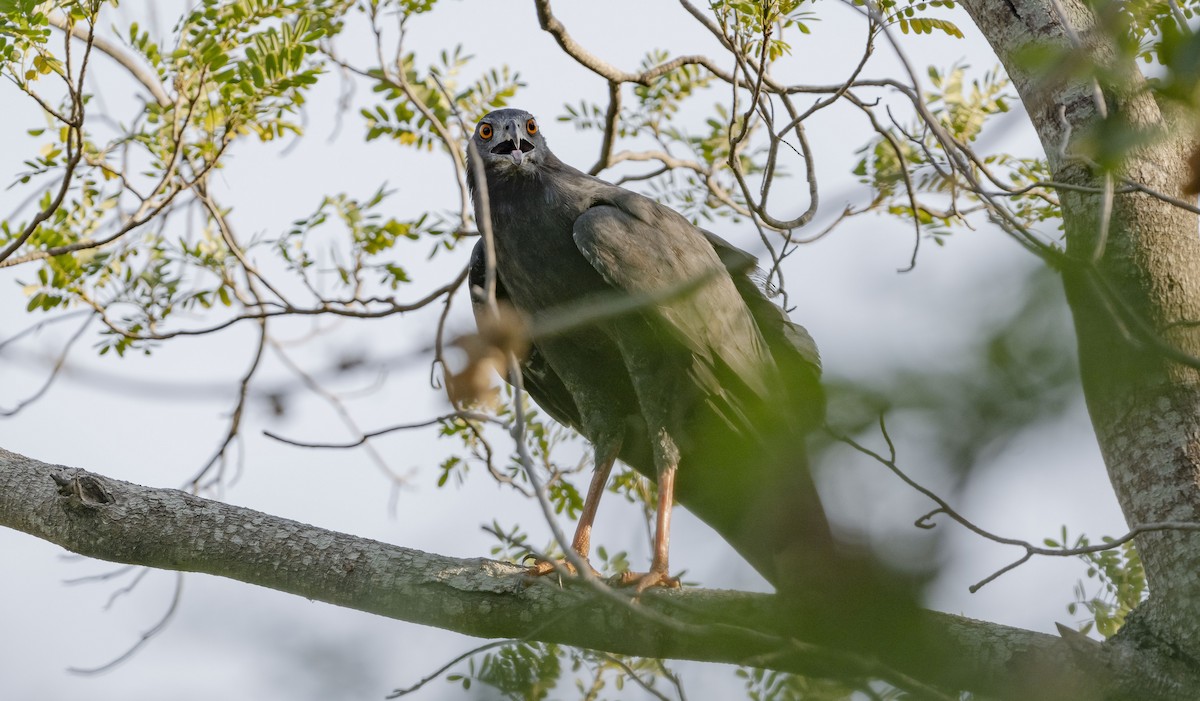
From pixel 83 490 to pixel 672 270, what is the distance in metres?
2.26

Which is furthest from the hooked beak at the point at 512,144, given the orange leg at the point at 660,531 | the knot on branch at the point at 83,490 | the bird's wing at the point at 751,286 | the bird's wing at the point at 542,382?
the knot on branch at the point at 83,490

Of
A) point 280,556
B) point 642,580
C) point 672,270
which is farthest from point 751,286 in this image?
point 280,556

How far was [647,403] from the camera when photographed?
419 cm

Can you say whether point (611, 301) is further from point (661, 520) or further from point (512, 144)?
point (512, 144)

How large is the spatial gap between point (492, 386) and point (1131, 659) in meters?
1.35

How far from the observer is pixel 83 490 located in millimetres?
3518

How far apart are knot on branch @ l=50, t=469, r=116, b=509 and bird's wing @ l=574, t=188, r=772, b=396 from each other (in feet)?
6.35

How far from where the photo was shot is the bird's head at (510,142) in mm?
4723

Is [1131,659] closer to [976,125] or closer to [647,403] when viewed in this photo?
[647,403]

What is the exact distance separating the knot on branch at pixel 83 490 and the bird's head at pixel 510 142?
6.91ft

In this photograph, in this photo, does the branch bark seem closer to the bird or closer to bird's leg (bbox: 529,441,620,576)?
the bird

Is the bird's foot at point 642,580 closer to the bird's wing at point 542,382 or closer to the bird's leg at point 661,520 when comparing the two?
the bird's leg at point 661,520

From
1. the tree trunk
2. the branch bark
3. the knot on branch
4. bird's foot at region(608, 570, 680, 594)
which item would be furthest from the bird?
the knot on branch

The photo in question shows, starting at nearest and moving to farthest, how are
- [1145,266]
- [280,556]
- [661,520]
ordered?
[1145,266] → [280,556] → [661,520]
